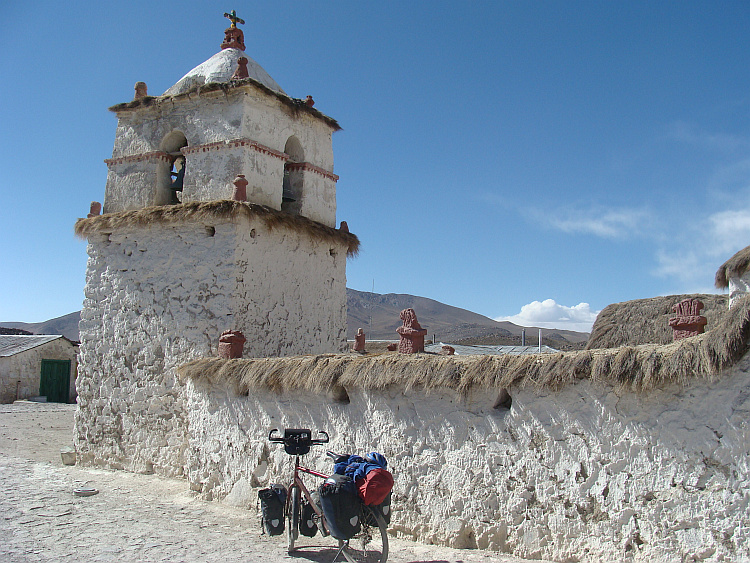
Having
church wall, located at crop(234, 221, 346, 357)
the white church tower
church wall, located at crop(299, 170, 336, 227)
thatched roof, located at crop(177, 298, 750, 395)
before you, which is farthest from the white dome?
thatched roof, located at crop(177, 298, 750, 395)

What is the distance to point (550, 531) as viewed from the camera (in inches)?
213

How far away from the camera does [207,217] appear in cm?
968

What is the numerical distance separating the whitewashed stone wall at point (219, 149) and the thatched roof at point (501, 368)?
3759mm

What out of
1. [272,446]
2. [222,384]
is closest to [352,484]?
[272,446]

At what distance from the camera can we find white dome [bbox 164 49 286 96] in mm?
11102

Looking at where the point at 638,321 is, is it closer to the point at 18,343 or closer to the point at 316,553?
the point at 316,553

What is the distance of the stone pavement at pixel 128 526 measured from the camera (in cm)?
589

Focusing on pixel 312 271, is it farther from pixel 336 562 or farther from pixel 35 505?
pixel 336 562

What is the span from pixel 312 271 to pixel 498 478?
6.27m

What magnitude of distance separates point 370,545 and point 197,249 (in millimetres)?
5581

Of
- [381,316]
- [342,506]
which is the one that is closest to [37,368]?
[342,506]

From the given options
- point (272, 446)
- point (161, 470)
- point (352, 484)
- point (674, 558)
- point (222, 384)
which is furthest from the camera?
point (161, 470)

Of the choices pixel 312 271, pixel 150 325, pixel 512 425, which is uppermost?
pixel 312 271

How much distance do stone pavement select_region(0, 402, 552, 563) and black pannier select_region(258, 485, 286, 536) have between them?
0.68ft
